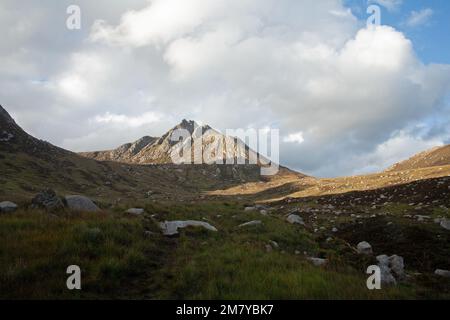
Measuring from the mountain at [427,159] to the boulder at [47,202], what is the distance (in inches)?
5777

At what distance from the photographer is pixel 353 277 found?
961 cm

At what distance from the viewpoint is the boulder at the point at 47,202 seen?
16.2 m

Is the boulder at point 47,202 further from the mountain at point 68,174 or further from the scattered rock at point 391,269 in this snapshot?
the mountain at point 68,174

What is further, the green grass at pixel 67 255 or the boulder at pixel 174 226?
the boulder at pixel 174 226

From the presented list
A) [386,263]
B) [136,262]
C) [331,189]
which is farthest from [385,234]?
[331,189]

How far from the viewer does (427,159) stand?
517 feet

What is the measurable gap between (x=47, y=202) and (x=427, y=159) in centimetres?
16955

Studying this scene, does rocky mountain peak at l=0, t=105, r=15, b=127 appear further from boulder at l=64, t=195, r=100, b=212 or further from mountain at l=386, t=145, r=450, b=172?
mountain at l=386, t=145, r=450, b=172

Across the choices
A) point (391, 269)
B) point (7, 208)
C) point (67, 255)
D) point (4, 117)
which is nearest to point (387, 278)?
point (391, 269)

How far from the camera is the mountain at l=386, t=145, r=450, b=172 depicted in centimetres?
14712

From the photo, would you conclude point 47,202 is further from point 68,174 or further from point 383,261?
point 68,174

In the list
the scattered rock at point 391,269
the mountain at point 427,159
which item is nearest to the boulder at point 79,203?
the scattered rock at point 391,269
